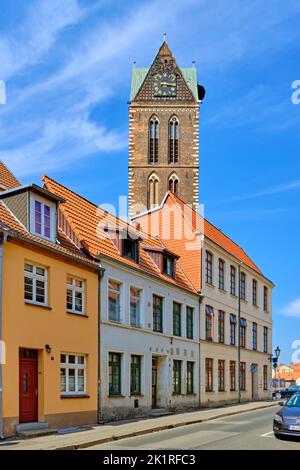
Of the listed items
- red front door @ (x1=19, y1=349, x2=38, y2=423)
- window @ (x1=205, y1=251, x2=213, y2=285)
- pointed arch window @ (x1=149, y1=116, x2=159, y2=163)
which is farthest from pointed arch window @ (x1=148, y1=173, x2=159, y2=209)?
red front door @ (x1=19, y1=349, x2=38, y2=423)

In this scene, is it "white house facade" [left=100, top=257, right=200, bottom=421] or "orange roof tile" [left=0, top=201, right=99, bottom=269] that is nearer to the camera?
"orange roof tile" [left=0, top=201, right=99, bottom=269]

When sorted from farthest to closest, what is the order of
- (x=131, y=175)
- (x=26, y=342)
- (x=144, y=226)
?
(x=131, y=175) → (x=144, y=226) → (x=26, y=342)

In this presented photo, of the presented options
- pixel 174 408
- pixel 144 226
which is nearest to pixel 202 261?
pixel 144 226

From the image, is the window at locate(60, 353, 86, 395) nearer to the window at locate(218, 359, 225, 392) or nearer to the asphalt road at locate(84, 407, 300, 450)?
the asphalt road at locate(84, 407, 300, 450)

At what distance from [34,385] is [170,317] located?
474 inches

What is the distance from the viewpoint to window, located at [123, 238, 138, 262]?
29078mm

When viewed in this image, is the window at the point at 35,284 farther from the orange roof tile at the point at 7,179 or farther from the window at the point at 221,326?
the window at the point at 221,326

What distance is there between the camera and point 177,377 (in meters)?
33.2

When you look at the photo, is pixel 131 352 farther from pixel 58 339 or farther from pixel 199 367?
pixel 199 367

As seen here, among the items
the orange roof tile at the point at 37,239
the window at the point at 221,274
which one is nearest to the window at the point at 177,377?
the window at the point at 221,274

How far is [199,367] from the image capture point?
1417 inches

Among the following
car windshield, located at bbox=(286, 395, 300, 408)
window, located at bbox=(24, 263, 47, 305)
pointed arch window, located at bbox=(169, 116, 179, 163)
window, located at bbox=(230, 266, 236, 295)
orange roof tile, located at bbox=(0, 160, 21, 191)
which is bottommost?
car windshield, located at bbox=(286, 395, 300, 408)

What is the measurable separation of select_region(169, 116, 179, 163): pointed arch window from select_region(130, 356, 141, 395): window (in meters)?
52.8

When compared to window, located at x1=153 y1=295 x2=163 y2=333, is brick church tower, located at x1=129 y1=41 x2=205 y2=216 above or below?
above
